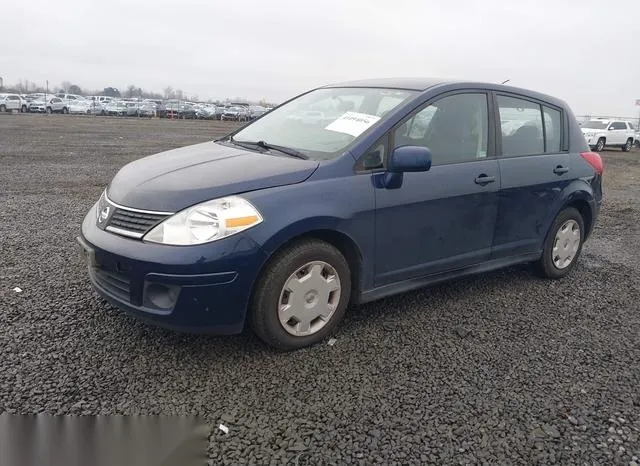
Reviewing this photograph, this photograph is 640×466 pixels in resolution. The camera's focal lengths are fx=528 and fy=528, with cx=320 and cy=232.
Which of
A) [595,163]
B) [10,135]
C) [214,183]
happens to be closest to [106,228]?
[214,183]

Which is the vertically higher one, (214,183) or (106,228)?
(214,183)

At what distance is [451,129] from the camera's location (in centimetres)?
390

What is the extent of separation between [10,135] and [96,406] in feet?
65.5

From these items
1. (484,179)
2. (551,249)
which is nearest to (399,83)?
(484,179)

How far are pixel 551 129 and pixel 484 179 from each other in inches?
49.4

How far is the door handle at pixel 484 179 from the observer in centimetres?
392

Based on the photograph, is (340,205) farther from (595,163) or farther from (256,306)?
(595,163)

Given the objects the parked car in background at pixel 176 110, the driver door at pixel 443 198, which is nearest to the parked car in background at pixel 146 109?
the parked car in background at pixel 176 110

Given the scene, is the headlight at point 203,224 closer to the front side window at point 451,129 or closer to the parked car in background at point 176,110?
the front side window at point 451,129

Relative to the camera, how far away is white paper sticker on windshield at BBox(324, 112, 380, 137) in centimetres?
353

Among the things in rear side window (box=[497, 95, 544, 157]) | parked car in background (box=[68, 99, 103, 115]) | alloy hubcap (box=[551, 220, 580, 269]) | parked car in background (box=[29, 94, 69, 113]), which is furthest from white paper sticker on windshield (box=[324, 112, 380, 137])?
parked car in background (box=[68, 99, 103, 115])

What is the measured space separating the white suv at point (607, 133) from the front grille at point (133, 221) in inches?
1074

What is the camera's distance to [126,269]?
9.55ft

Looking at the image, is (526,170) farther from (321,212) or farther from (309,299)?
(309,299)
